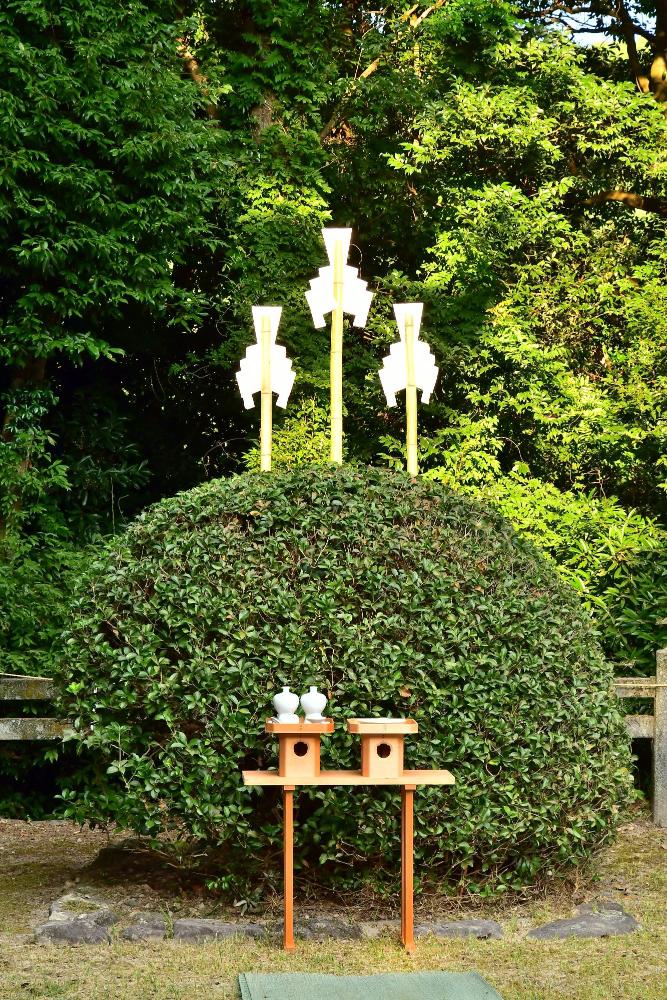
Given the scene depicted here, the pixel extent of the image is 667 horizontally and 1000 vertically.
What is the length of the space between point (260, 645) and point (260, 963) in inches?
52.8

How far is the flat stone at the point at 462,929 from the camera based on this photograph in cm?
528

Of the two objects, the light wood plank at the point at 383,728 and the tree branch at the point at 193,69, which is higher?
the tree branch at the point at 193,69

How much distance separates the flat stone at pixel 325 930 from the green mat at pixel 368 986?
469mm

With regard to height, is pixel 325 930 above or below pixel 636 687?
below

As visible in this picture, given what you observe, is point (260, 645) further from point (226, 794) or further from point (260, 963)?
point (260, 963)

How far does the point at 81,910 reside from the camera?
5.48 meters

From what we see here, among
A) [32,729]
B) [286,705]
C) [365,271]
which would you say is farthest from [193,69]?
[286,705]

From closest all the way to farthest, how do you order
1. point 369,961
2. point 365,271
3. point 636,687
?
point 369,961 < point 636,687 < point 365,271

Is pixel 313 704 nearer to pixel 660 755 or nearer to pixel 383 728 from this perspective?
pixel 383 728

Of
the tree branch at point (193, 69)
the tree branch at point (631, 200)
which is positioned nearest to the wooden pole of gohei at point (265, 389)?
the tree branch at point (193, 69)

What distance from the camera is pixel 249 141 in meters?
12.0

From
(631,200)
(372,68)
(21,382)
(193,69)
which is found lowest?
(21,382)

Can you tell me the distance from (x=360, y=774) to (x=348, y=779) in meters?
0.11

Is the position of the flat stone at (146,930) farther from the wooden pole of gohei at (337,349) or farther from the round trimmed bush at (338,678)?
the wooden pole of gohei at (337,349)
